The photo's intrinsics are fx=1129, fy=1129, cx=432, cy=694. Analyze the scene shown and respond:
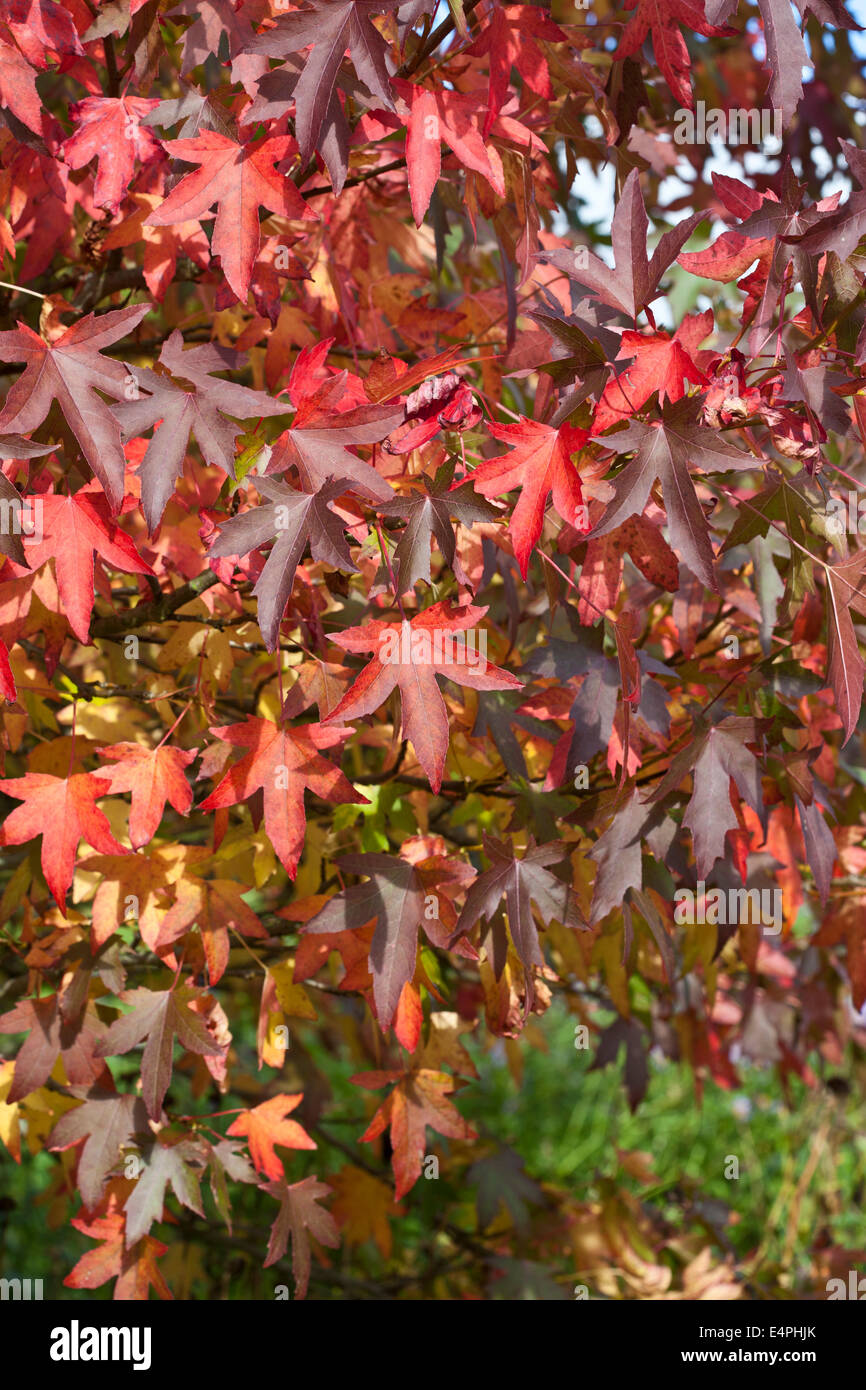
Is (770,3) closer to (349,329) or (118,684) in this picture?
(349,329)

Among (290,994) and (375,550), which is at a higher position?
(375,550)

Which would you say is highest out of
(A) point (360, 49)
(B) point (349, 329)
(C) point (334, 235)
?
(A) point (360, 49)

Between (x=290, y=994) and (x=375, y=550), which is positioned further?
(x=290, y=994)

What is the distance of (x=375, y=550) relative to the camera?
144 cm

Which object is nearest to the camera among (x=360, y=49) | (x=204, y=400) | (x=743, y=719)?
(x=360, y=49)

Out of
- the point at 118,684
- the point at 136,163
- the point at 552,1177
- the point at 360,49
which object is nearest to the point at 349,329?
the point at 136,163

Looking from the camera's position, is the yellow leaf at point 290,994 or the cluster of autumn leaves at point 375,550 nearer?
the cluster of autumn leaves at point 375,550

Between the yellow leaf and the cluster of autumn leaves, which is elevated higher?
the cluster of autumn leaves

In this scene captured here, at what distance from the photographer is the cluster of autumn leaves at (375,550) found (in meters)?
1.28

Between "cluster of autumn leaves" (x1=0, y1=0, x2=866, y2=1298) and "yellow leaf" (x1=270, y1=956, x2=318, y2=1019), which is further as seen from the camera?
"yellow leaf" (x1=270, y1=956, x2=318, y2=1019)

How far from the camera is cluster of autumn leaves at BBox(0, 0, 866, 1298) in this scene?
1.28 metres

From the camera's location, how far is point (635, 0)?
58.4 inches

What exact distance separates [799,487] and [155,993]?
1.12 m

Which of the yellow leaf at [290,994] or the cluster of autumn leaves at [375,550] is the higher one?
the cluster of autumn leaves at [375,550]
